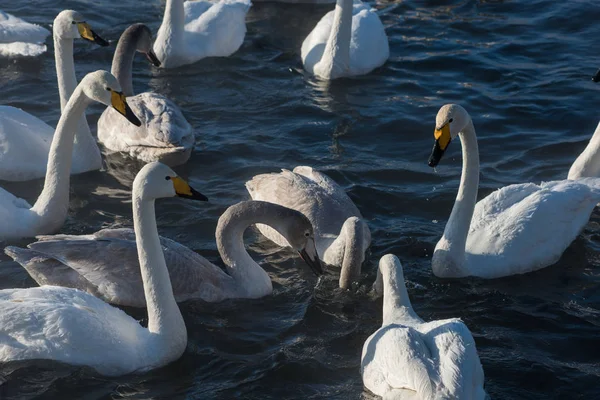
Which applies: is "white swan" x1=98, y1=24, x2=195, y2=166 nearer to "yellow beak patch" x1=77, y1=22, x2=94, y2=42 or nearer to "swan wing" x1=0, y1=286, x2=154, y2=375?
"yellow beak patch" x1=77, y1=22, x2=94, y2=42

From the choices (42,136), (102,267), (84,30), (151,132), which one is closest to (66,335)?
(102,267)

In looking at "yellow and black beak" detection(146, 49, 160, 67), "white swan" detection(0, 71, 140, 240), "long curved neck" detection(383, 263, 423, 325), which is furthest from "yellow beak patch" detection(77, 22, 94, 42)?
"long curved neck" detection(383, 263, 423, 325)

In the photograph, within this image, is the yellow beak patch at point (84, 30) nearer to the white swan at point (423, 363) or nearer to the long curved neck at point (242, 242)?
the long curved neck at point (242, 242)

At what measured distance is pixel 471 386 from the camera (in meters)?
7.37

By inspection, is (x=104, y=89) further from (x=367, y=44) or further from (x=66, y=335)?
(x=367, y=44)

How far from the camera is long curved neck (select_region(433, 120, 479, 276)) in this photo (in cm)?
970

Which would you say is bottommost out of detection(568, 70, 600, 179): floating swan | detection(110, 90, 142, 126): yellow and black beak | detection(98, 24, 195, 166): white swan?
detection(568, 70, 600, 179): floating swan

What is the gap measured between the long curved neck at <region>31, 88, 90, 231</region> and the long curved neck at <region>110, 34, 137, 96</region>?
281 centimetres

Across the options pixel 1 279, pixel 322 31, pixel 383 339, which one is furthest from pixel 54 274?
pixel 322 31

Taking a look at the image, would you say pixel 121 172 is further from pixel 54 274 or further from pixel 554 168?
pixel 554 168

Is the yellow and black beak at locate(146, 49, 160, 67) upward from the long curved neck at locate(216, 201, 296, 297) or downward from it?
upward

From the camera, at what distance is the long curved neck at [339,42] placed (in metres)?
14.3

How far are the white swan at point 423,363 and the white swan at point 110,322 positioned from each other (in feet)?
5.00

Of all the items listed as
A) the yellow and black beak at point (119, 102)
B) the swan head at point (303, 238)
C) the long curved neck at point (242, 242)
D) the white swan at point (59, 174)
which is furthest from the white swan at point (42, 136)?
the swan head at point (303, 238)
